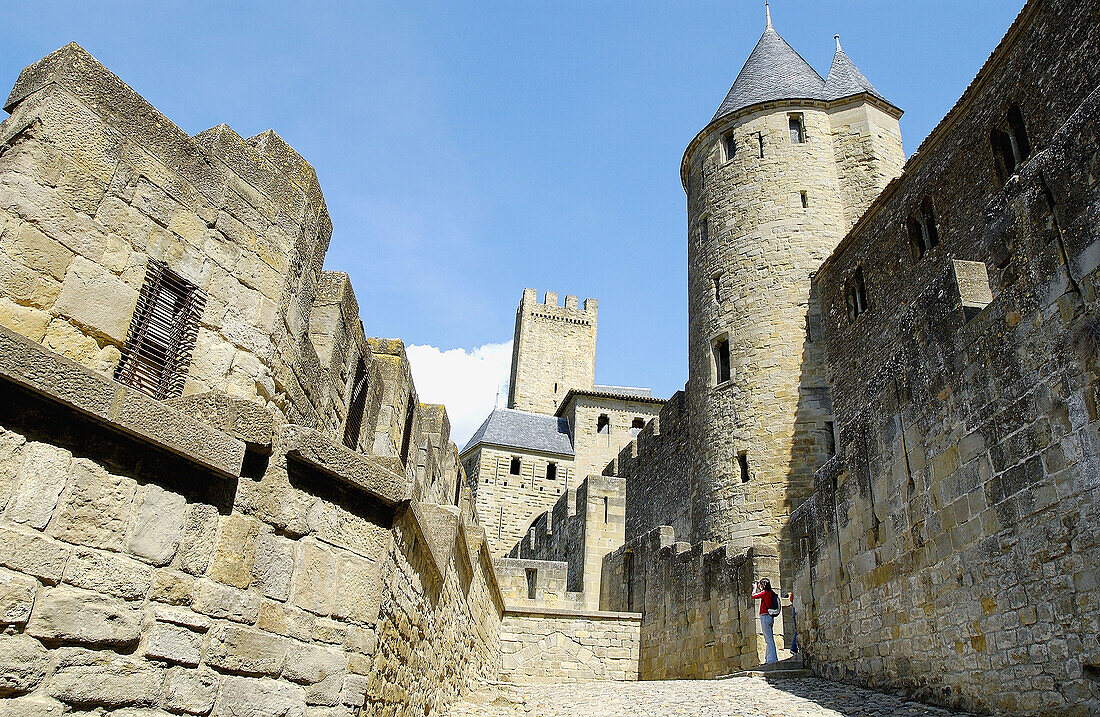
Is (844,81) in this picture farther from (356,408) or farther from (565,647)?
(356,408)

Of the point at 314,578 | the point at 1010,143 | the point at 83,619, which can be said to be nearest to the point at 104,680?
the point at 83,619

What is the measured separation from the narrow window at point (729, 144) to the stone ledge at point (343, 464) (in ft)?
48.8

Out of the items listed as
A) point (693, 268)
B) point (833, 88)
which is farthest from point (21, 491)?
point (833, 88)

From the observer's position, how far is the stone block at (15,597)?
2.50m

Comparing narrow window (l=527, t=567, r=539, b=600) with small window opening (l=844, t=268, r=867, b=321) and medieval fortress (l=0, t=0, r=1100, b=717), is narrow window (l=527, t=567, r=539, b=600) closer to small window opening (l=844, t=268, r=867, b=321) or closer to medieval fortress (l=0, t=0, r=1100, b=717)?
medieval fortress (l=0, t=0, r=1100, b=717)

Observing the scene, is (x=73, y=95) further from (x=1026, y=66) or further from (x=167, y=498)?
(x=1026, y=66)

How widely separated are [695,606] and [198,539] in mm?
10238

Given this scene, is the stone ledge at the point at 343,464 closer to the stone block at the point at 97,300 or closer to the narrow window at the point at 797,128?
the stone block at the point at 97,300

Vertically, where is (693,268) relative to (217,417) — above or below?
above

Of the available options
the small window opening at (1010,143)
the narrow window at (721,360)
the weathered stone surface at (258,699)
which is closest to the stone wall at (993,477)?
the small window opening at (1010,143)

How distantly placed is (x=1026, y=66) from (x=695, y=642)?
29.9 ft

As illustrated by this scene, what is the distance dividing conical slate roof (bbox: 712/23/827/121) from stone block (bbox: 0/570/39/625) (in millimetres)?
17004

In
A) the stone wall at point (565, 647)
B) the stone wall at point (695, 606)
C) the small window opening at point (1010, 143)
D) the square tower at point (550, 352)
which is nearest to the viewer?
the small window opening at point (1010, 143)

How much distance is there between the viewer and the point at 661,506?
18.8 meters
